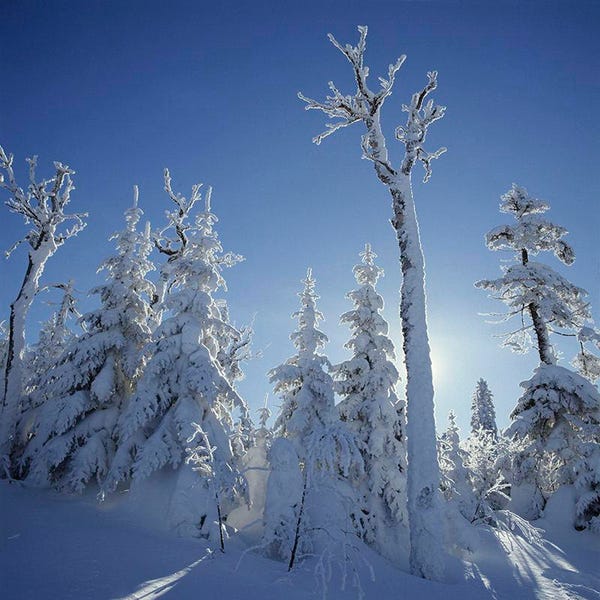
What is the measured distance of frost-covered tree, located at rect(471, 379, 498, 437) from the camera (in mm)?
49562

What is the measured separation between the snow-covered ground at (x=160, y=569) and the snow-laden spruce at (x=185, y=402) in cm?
102

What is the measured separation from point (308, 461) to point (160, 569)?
103 inches

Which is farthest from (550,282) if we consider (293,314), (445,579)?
(445,579)

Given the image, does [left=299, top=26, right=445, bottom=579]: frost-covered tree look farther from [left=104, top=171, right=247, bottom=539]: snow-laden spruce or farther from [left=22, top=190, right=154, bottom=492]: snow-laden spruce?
[left=22, top=190, right=154, bottom=492]: snow-laden spruce

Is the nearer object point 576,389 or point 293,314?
point 576,389

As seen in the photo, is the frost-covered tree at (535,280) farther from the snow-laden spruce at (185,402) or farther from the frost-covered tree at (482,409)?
the frost-covered tree at (482,409)

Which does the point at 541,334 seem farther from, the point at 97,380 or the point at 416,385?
the point at 97,380

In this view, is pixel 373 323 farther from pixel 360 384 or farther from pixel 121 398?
pixel 121 398

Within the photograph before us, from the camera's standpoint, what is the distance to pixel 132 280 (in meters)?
15.7

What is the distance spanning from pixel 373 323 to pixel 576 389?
327 inches

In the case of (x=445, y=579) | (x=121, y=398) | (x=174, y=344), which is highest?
(x=174, y=344)

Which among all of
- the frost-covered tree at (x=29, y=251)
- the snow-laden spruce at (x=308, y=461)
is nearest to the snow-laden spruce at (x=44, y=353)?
the frost-covered tree at (x=29, y=251)

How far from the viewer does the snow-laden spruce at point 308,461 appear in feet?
21.6

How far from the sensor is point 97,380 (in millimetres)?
13570
